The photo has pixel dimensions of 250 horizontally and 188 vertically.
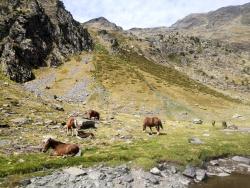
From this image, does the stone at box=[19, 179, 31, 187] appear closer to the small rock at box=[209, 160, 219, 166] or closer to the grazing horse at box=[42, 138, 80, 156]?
the grazing horse at box=[42, 138, 80, 156]

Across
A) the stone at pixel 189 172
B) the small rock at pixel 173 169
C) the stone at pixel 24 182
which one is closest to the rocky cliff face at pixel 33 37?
the small rock at pixel 173 169

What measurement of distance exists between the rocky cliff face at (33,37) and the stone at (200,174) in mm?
63001

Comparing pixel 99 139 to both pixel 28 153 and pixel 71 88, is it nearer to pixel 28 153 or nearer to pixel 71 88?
pixel 28 153

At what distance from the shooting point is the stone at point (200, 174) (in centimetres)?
3417

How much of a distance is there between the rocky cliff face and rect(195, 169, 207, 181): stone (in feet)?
207

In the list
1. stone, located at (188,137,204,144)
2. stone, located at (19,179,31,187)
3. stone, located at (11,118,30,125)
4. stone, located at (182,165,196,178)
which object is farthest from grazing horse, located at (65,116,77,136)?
stone, located at (19,179,31,187)

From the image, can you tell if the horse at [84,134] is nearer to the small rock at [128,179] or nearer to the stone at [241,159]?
the small rock at [128,179]

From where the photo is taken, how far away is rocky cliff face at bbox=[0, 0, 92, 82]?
95312mm

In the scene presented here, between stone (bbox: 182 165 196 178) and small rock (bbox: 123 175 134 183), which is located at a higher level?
small rock (bbox: 123 175 134 183)

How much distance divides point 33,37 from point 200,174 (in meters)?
82.7

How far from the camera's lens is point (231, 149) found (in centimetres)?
4419

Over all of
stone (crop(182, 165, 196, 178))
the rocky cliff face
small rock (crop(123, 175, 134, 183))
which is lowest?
stone (crop(182, 165, 196, 178))

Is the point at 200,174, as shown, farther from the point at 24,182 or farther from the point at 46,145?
the point at 24,182

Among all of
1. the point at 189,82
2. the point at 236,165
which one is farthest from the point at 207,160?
the point at 189,82
